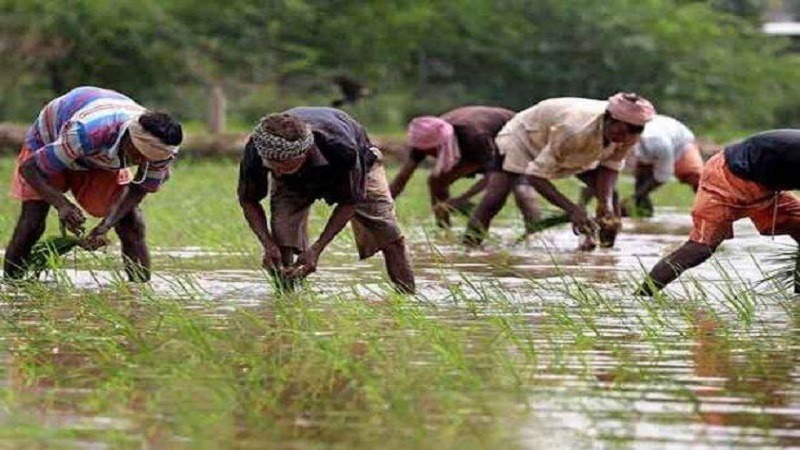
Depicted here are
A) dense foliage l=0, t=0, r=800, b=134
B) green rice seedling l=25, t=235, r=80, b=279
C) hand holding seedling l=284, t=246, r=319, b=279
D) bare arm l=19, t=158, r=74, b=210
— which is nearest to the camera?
hand holding seedling l=284, t=246, r=319, b=279

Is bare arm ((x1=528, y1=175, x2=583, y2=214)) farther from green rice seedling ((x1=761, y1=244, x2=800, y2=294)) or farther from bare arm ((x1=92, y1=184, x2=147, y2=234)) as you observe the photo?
bare arm ((x1=92, y1=184, x2=147, y2=234))

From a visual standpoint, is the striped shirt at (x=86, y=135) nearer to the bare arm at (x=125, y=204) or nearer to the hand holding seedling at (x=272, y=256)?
the bare arm at (x=125, y=204)

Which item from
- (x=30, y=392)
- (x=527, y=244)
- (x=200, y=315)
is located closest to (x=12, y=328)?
(x=200, y=315)

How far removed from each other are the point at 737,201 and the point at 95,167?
3.12m

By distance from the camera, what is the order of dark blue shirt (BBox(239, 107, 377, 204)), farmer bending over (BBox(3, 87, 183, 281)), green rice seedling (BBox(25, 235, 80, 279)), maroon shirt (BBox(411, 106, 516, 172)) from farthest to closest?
maroon shirt (BBox(411, 106, 516, 172)), green rice seedling (BBox(25, 235, 80, 279)), farmer bending over (BBox(3, 87, 183, 281)), dark blue shirt (BBox(239, 107, 377, 204))

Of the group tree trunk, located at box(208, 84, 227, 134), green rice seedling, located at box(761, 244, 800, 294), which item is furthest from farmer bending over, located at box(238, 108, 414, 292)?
tree trunk, located at box(208, 84, 227, 134)

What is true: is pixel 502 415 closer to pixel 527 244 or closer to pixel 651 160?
pixel 527 244

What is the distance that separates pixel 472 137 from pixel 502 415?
28.8 feet

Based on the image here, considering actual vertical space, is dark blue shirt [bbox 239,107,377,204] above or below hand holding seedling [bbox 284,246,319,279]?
above

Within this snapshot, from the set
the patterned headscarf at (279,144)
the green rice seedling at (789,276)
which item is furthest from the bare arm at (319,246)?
the green rice seedling at (789,276)

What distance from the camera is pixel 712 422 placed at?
5.88 m

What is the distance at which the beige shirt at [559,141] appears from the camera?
41.0ft

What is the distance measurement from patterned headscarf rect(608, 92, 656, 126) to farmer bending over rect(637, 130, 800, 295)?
1790 mm

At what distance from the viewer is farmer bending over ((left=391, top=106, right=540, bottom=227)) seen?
14.3m
